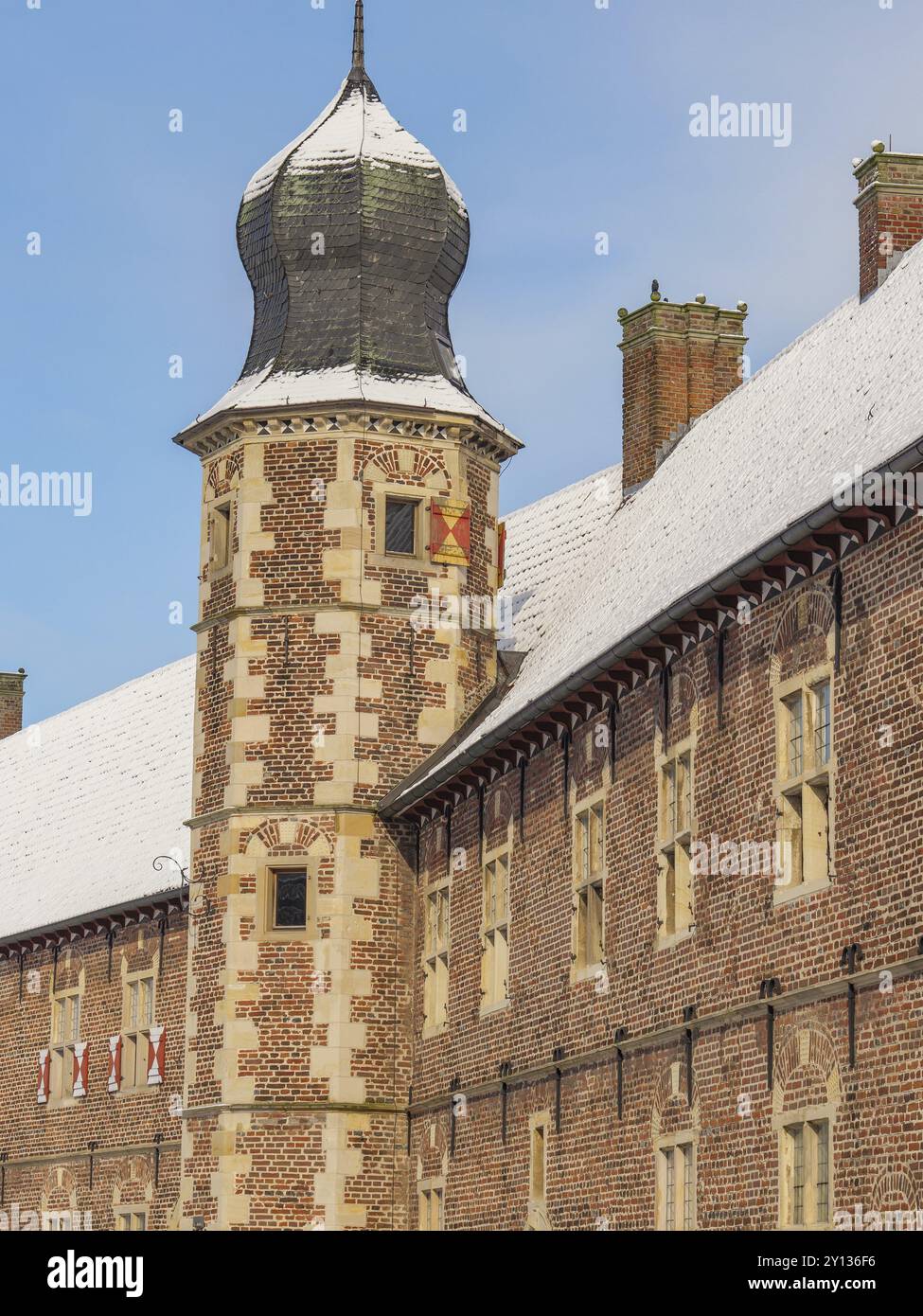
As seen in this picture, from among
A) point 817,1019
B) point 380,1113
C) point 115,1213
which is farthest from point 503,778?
point 115,1213

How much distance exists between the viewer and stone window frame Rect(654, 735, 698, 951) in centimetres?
1964

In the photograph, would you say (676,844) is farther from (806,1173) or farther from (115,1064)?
(115,1064)

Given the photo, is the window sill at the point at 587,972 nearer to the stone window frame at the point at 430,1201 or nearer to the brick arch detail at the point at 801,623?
the stone window frame at the point at 430,1201

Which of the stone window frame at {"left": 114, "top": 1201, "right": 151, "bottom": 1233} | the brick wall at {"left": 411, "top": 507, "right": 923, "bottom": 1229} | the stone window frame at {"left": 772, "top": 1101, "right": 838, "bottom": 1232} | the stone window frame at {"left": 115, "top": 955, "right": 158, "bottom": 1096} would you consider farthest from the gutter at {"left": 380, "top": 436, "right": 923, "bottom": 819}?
the stone window frame at {"left": 114, "top": 1201, "right": 151, "bottom": 1233}

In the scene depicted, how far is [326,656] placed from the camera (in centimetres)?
2677

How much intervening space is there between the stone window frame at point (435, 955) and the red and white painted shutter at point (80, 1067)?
9.21m

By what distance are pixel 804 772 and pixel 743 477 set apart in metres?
5.12

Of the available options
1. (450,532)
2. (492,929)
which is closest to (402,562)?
(450,532)

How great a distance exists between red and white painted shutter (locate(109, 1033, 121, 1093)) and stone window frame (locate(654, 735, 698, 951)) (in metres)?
14.3

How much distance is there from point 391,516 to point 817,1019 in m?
11.5

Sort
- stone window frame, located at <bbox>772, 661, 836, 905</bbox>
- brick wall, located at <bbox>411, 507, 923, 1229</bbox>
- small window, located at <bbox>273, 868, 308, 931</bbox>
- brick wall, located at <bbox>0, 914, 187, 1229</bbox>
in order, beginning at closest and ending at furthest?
1. brick wall, located at <bbox>411, 507, 923, 1229</bbox>
2. stone window frame, located at <bbox>772, 661, 836, 905</bbox>
3. small window, located at <bbox>273, 868, 308, 931</bbox>
4. brick wall, located at <bbox>0, 914, 187, 1229</bbox>

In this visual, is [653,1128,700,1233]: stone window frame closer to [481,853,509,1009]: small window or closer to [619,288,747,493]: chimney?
[481,853,509,1009]: small window

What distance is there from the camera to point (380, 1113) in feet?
85.3

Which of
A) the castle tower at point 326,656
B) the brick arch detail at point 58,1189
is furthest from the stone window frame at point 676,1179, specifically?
the brick arch detail at point 58,1189
